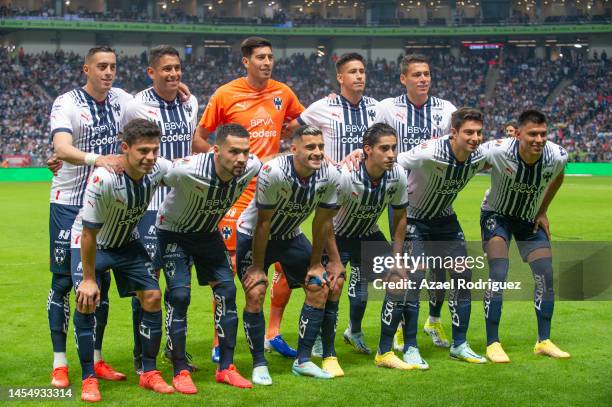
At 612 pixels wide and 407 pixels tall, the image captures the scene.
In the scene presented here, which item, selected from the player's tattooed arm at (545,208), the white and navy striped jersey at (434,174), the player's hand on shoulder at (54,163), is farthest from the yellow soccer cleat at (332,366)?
the player's hand on shoulder at (54,163)

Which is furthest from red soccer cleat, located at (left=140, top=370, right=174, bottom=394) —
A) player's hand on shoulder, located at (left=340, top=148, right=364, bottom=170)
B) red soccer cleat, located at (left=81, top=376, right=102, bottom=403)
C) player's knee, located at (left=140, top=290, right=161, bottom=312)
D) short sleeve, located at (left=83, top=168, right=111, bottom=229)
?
player's hand on shoulder, located at (left=340, top=148, right=364, bottom=170)

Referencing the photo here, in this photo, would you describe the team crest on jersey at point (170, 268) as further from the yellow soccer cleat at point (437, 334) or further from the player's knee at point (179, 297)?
the yellow soccer cleat at point (437, 334)

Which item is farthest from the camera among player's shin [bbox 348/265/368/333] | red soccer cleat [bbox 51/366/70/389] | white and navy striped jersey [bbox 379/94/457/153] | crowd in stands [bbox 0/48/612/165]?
crowd in stands [bbox 0/48/612/165]

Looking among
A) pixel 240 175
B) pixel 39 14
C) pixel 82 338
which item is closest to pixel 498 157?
pixel 240 175

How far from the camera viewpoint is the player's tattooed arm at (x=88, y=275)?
20.6 feet

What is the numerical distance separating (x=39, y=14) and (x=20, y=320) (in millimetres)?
49951

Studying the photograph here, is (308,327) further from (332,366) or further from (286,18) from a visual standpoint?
(286,18)

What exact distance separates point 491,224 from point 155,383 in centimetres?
347

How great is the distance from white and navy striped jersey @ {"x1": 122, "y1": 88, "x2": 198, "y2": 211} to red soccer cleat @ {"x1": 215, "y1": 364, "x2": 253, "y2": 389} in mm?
1630

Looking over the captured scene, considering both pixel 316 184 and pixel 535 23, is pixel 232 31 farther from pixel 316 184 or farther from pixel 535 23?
pixel 316 184

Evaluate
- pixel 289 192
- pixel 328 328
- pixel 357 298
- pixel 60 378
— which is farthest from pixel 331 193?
pixel 60 378

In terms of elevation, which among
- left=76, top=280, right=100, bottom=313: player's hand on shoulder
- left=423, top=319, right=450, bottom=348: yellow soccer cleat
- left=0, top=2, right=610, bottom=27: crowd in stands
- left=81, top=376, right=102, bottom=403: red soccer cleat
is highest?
left=0, top=2, right=610, bottom=27: crowd in stands

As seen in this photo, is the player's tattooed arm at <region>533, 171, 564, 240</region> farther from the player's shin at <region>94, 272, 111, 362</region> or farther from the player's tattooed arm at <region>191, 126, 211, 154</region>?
the player's shin at <region>94, 272, 111, 362</region>

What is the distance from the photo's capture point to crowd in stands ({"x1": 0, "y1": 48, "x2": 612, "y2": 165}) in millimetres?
49469
